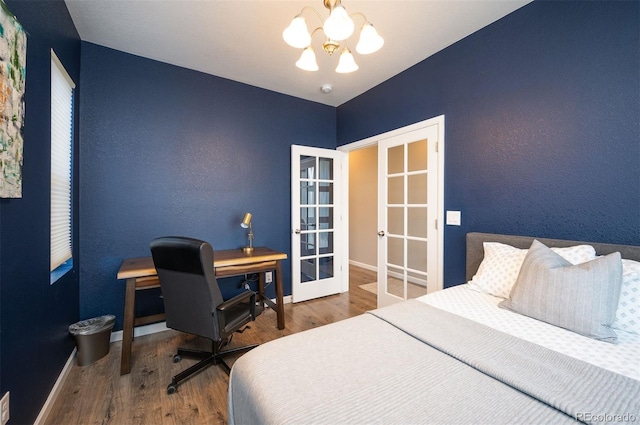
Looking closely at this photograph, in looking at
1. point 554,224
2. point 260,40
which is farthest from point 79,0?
point 554,224

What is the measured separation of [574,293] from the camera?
1256mm

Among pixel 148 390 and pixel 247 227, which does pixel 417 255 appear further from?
pixel 148 390

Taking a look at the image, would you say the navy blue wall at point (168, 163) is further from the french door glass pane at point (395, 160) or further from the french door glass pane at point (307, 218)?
the french door glass pane at point (395, 160)

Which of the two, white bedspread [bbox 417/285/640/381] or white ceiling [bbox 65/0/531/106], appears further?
white ceiling [bbox 65/0/531/106]

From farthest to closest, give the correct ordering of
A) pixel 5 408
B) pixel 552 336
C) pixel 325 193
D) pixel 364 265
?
pixel 364 265, pixel 325 193, pixel 552 336, pixel 5 408

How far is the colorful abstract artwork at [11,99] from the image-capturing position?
1064 millimetres

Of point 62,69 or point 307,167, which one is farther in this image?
point 307,167

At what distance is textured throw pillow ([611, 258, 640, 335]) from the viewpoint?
4.01 ft

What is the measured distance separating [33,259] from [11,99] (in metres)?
0.84

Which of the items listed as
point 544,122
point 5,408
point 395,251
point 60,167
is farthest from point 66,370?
point 544,122

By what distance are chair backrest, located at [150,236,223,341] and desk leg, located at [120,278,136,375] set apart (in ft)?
1.24

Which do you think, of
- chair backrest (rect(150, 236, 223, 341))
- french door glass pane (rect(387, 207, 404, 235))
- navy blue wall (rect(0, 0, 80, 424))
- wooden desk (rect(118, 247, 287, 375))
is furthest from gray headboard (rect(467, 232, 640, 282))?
navy blue wall (rect(0, 0, 80, 424))

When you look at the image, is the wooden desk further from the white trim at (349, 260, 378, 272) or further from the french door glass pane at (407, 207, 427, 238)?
the white trim at (349, 260, 378, 272)

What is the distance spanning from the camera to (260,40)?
2.30m
